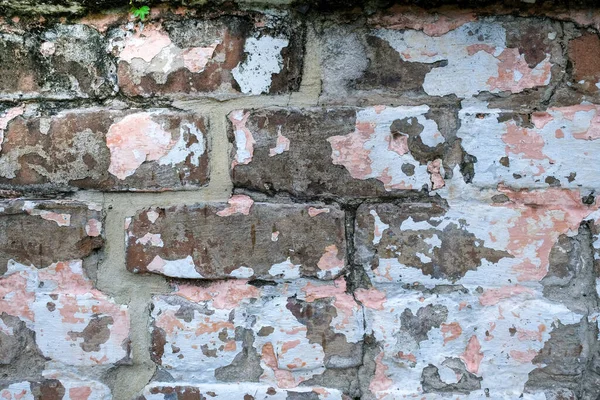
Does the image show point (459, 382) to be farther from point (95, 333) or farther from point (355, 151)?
point (95, 333)

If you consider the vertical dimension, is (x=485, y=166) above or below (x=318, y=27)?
below

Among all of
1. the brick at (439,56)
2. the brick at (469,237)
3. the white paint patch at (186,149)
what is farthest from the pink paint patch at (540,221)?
the white paint patch at (186,149)

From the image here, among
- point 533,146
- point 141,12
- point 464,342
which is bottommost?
point 464,342

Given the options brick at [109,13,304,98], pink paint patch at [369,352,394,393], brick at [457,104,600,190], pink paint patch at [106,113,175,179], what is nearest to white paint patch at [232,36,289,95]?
brick at [109,13,304,98]

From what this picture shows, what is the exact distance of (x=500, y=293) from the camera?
557 mm

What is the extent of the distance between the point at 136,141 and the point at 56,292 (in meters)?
0.19

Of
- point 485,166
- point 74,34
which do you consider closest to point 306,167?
point 485,166

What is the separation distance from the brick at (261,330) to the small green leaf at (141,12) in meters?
0.30

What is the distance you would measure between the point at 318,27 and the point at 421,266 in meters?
0.28

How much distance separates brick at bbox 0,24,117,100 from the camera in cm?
57

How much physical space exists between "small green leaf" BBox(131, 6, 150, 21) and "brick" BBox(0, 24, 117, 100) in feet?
0.15

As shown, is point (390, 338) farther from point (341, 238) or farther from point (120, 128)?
point (120, 128)

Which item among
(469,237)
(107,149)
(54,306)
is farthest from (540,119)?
(54,306)

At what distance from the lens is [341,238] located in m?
0.56
